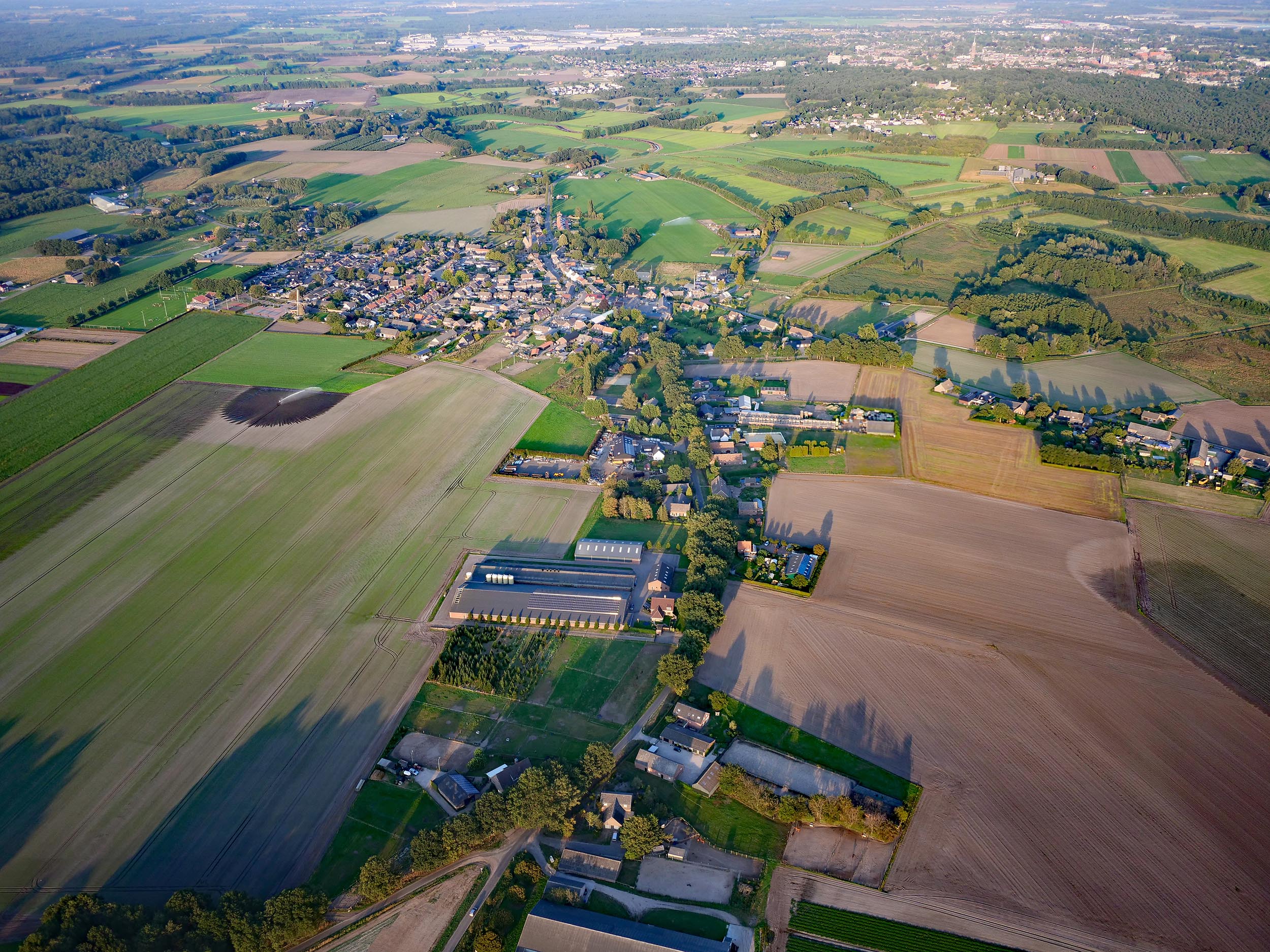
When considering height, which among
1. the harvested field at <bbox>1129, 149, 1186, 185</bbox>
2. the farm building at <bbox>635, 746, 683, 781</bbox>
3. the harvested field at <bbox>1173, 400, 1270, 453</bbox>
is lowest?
the farm building at <bbox>635, 746, 683, 781</bbox>

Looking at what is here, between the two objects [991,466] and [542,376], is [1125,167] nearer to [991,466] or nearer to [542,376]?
[991,466]

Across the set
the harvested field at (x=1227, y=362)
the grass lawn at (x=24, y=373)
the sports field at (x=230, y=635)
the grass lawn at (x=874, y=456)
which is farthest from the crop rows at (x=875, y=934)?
the grass lawn at (x=24, y=373)

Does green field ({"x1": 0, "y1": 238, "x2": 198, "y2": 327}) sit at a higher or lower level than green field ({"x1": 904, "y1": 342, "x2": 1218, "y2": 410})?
higher

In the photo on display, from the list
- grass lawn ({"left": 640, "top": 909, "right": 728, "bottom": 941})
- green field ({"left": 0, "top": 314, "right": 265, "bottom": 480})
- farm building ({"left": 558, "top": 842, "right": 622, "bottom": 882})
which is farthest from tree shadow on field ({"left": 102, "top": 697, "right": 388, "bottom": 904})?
green field ({"left": 0, "top": 314, "right": 265, "bottom": 480})

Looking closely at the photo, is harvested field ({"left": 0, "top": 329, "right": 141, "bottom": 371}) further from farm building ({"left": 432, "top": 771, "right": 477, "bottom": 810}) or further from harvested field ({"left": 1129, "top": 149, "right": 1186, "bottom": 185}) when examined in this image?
harvested field ({"left": 1129, "top": 149, "right": 1186, "bottom": 185})

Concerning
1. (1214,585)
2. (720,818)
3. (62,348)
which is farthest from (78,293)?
(1214,585)

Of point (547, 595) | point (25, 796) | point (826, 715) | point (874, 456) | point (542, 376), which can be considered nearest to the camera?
point (25, 796)

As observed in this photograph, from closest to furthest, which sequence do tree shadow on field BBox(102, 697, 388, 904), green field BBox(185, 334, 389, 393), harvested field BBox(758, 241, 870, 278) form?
tree shadow on field BBox(102, 697, 388, 904)
green field BBox(185, 334, 389, 393)
harvested field BBox(758, 241, 870, 278)
